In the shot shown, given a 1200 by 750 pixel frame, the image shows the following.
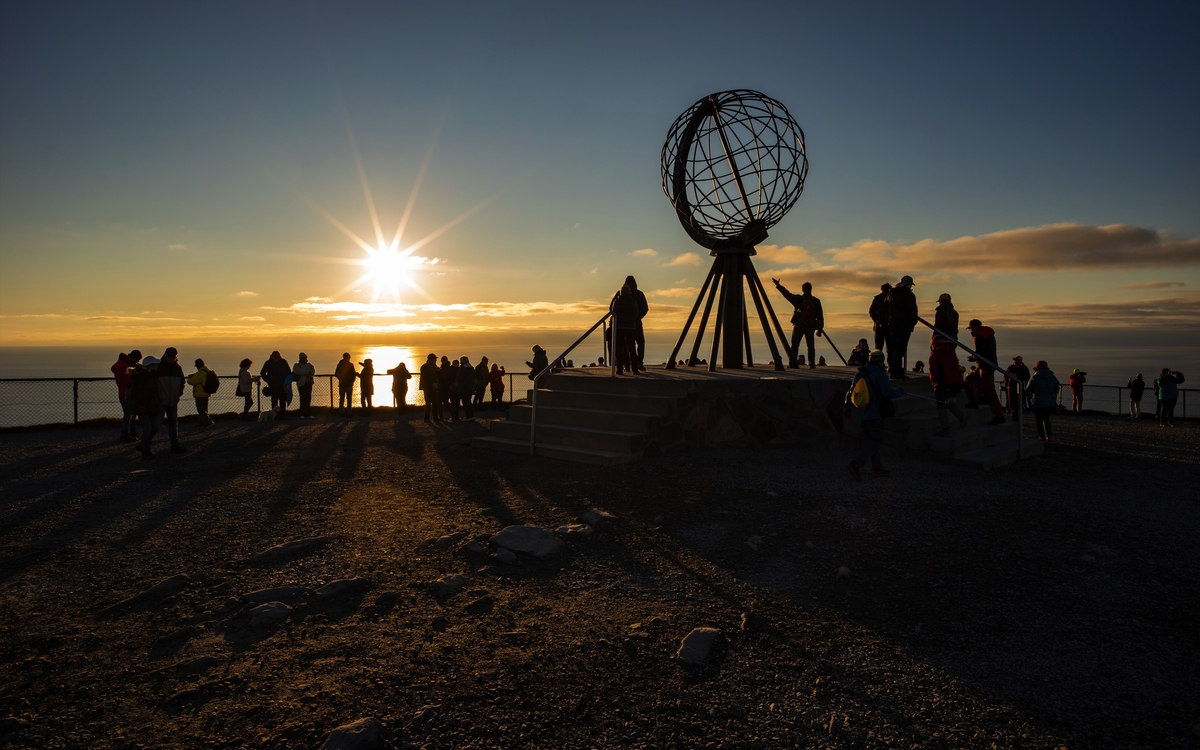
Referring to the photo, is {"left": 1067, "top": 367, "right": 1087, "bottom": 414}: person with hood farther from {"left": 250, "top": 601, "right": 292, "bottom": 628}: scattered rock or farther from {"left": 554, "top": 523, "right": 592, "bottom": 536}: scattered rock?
{"left": 250, "top": 601, "right": 292, "bottom": 628}: scattered rock

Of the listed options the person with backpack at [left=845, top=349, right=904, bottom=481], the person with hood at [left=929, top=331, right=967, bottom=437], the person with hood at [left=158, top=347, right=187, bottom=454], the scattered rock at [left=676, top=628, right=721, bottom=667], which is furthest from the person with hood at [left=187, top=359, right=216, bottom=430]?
the person with hood at [left=929, top=331, right=967, bottom=437]

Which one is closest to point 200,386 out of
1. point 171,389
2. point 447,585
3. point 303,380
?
point 303,380

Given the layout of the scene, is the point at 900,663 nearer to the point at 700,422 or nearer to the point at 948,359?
the point at 700,422

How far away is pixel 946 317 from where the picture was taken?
10789mm

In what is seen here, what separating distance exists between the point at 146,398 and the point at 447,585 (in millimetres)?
7879

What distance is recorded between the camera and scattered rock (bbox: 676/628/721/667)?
3.66 metres

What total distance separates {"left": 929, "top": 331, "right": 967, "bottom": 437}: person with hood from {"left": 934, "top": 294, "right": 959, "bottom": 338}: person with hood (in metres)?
0.48

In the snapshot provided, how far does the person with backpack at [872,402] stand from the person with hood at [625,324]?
445 centimetres

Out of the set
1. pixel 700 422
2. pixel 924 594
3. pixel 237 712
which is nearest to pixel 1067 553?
pixel 924 594

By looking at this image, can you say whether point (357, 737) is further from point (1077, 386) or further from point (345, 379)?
point (1077, 386)

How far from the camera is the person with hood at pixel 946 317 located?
10.8 metres

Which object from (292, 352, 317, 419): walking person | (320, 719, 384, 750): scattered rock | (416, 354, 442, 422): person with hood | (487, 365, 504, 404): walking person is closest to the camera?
(320, 719, 384, 750): scattered rock

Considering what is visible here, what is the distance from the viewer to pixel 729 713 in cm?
321

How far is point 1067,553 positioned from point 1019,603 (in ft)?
4.51
